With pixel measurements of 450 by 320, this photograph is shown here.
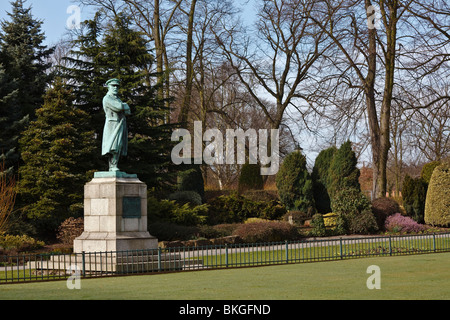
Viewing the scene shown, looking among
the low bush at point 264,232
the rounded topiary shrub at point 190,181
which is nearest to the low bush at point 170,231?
the low bush at point 264,232

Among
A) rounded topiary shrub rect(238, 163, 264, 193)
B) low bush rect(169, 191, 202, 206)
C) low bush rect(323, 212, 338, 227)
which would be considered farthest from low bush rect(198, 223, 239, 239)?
rounded topiary shrub rect(238, 163, 264, 193)

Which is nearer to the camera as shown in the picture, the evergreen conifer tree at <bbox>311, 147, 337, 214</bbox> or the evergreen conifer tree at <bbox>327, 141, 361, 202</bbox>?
the evergreen conifer tree at <bbox>327, 141, 361, 202</bbox>

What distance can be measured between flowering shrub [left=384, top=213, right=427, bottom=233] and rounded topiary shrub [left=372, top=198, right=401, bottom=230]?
0.31 m

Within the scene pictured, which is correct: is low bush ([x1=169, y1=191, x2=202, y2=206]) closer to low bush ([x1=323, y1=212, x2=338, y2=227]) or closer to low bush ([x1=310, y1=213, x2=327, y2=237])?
low bush ([x1=310, y1=213, x2=327, y2=237])

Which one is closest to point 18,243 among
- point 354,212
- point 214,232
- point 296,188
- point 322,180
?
point 214,232

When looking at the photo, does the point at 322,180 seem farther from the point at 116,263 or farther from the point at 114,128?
the point at 116,263

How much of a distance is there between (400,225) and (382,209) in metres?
1.43

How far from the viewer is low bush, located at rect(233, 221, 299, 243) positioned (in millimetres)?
25763

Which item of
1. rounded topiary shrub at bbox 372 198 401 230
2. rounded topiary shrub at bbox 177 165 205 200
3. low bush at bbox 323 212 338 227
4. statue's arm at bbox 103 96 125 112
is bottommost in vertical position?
low bush at bbox 323 212 338 227

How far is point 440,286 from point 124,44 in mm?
22562

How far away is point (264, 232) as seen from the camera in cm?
2584

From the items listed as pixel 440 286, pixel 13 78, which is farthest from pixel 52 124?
pixel 440 286

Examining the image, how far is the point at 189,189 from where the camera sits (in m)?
33.5
